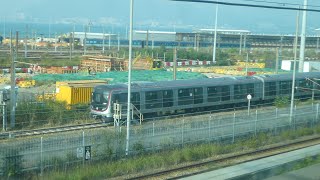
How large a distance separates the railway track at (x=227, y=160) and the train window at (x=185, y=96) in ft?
20.4

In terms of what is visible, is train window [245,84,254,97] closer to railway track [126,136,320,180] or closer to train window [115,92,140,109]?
railway track [126,136,320,180]

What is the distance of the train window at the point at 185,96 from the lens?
21594 mm

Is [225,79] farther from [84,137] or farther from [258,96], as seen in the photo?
[84,137]

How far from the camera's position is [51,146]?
11969 millimetres

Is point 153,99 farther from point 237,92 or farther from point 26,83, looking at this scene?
point 26,83

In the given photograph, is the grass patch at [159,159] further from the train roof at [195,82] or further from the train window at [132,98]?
the train roof at [195,82]

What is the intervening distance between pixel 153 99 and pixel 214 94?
4086 mm

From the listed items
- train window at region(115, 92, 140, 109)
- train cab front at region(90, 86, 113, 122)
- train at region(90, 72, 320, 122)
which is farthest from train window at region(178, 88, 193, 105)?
train cab front at region(90, 86, 113, 122)

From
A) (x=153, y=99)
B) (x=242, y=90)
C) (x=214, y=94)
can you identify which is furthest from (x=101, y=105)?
(x=242, y=90)

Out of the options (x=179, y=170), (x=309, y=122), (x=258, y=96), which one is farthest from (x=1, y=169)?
(x=258, y=96)

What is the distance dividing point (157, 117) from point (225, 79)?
5564 millimetres

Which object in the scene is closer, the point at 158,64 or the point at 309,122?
the point at 309,122

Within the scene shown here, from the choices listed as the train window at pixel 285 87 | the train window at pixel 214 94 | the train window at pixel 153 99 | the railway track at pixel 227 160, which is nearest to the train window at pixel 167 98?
the train window at pixel 153 99

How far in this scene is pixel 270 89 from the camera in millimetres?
26531
